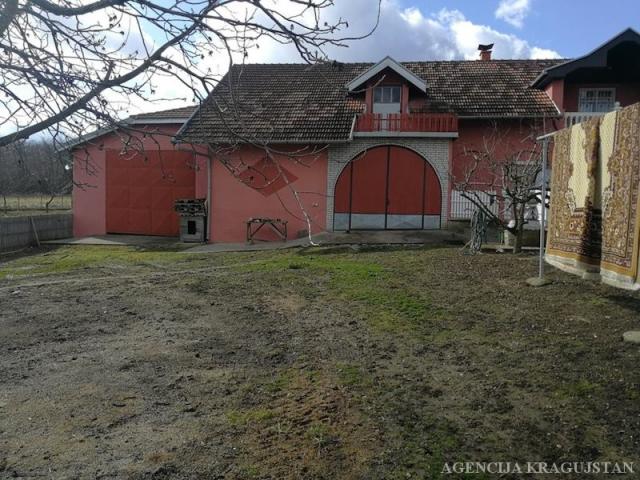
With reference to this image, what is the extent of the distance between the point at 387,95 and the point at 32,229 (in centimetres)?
1317

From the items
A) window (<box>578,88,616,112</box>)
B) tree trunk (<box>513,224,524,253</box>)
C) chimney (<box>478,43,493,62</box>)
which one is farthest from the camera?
chimney (<box>478,43,493,62</box>)

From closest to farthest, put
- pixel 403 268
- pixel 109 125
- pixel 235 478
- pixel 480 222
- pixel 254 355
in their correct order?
pixel 109 125
pixel 235 478
pixel 254 355
pixel 403 268
pixel 480 222

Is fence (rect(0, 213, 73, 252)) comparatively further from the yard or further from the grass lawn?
the yard

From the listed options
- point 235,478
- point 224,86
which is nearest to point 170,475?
point 235,478

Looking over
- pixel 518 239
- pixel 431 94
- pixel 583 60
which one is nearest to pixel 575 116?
pixel 583 60

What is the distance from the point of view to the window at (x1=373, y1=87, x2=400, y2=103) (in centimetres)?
1875

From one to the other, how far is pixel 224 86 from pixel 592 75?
60.5 feet

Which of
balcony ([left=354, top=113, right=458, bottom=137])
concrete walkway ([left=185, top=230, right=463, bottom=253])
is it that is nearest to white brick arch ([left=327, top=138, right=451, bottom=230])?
balcony ([left=354, top=113, right=458, bottom=137])

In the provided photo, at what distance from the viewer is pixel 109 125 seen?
10.1 ft

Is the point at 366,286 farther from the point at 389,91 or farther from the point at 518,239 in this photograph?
the point at 389,91

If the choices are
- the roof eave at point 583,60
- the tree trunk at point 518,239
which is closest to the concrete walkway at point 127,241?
the tree trunk at point 518,239

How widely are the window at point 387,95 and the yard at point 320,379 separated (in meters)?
11.3

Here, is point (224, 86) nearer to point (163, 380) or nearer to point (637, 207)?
point (163, 380)

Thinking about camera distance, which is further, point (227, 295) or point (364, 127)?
point (364, 127)
